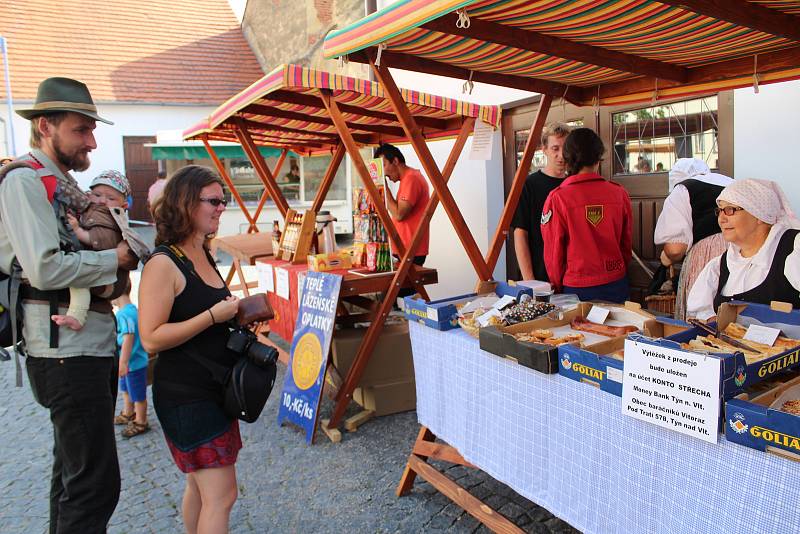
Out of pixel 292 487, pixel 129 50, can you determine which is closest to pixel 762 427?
pixel 292 487

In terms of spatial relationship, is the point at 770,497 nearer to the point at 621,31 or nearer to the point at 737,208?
the point at 737,208

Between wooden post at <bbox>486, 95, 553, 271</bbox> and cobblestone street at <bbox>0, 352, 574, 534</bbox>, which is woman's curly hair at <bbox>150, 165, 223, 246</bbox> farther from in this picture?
wooden post at <bbox>486, 95, 553, 271</bbox>

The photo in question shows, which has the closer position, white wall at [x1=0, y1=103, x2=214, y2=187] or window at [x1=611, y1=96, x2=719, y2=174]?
window at [x1=611, y1=96, x2=719, y2=174]

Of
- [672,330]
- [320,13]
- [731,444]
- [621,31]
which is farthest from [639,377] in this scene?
[320,13]

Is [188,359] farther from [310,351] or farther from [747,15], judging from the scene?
[747,15]

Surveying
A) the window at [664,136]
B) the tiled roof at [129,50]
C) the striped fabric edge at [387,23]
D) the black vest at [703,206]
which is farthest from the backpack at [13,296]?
the tiled roof at [129,50]

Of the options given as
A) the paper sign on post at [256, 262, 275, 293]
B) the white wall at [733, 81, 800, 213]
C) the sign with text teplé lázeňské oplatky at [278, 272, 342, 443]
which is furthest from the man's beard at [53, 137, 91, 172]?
the white wall at [733, 81, 800, 213]

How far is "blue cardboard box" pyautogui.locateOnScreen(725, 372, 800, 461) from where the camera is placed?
1.35 metres

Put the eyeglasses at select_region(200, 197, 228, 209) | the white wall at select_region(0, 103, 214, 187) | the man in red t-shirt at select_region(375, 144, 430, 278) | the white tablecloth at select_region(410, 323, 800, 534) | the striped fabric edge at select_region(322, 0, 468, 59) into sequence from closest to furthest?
the white tablecloth at select_region(410, 323, 800, 534) < the striped fabric edge at select_region(322, 0, 468, 59) < the eyeglasses at select_region(200, 197, 228, 209) < the man in red t-shirt at select_region(375, 144, 430, 278) < the white wall at select_region(0, 103, 214, 187)

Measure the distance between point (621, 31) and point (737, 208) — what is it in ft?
2.89

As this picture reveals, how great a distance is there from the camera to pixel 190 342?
2102 millimetres

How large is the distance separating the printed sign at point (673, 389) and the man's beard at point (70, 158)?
6.64 feet

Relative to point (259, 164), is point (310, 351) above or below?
below

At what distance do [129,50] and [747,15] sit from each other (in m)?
18.0
